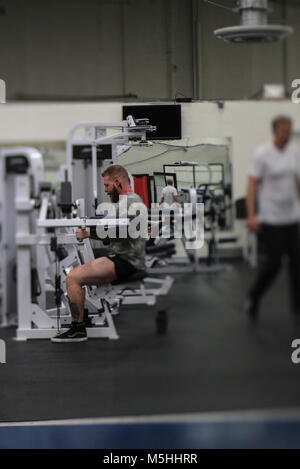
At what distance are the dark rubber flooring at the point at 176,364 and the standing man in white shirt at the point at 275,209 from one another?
0.03 meters

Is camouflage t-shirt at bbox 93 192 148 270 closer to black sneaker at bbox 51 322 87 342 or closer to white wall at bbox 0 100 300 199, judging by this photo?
white wall at bbox 0 100 300 199

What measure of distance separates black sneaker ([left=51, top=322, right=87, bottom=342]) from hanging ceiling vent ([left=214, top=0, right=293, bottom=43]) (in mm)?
1065

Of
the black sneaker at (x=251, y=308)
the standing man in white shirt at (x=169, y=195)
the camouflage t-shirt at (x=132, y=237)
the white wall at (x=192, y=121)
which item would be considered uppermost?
the white wall at (x=192, y=121)

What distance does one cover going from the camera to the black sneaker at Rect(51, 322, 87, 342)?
6.37 feet

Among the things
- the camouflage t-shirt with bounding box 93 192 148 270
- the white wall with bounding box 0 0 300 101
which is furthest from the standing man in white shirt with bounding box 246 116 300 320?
the camouflage t-shirt with bounding box 93 192 148 270

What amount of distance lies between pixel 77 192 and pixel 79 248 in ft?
0.62

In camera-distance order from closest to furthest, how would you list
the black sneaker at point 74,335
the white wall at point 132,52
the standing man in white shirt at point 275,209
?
the standing man in white shirt at point 275,209
the white wall at point 132,52
the black sneaker at point 74,335

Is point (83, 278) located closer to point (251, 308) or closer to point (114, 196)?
point (114, 196)

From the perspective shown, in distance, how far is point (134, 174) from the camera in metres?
1.86

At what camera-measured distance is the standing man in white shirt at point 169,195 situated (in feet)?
6.13

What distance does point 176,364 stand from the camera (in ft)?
6.14

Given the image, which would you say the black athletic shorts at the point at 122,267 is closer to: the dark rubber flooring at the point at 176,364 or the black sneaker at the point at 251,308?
the dark rubber flooring at the point at 176,364

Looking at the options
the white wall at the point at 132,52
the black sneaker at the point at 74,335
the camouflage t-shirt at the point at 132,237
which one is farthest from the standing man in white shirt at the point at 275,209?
the black sneaker at the point at 74,335
